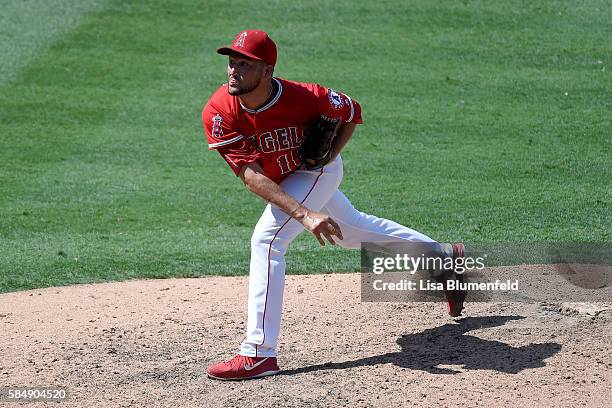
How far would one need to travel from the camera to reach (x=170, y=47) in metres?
11.0

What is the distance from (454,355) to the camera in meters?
4.81

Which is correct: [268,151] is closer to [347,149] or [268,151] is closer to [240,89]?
[240,89]

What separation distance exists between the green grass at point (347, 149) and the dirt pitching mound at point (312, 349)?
690 millimetres

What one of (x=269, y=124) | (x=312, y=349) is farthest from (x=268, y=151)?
(x=312, y=349)

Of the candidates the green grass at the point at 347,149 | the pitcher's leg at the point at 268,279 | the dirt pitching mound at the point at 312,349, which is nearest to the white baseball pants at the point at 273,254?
the pitcher's leg at the point at 268,279

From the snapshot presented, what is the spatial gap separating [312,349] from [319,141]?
1097 mm

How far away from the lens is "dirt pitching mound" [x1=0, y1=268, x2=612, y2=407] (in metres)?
4.36

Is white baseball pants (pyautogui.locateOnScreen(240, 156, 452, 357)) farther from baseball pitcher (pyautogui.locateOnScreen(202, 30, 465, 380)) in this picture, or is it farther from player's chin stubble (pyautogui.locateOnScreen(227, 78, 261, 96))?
player's chin stubble (pyautogui.locateOnScreen(227, 78, 261, 96))

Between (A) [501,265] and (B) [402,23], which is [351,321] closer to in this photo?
(A) [501,265]

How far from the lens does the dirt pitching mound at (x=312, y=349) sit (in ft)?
14.3

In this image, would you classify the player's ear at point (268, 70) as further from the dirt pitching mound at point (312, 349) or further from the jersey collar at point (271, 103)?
the dirt pitching mound at point (312, 349)

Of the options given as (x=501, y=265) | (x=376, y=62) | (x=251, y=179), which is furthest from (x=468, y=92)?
(x=251, y=179)

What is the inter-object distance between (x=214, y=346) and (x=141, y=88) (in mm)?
5478

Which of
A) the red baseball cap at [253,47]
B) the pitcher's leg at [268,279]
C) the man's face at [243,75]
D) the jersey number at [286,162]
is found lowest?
the pitcher's leg at [268,279]
